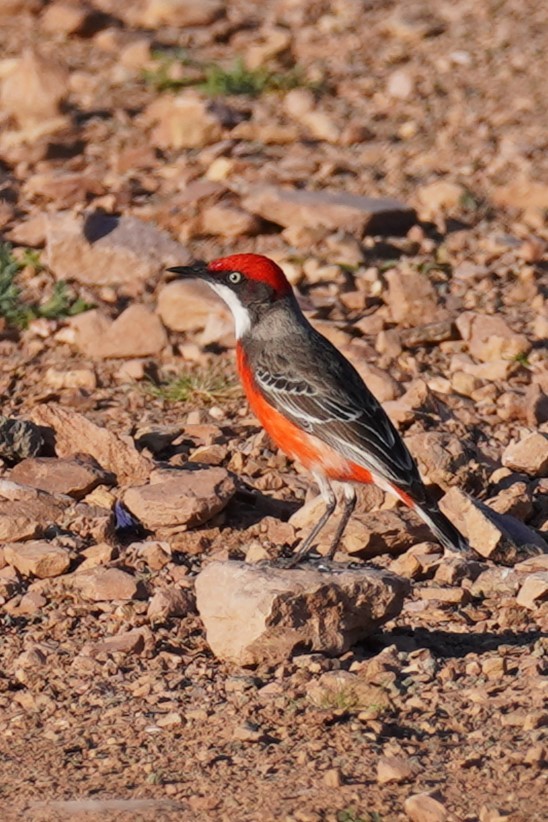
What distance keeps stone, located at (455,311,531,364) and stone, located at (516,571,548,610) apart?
3.16m

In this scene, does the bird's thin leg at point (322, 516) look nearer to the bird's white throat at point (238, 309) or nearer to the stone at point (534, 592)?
the bird's white throat at point (238, 309)

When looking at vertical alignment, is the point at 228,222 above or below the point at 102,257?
below

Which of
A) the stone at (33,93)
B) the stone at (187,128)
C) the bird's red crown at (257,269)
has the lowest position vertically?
the stone at (187,128)

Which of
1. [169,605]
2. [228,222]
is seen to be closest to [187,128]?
[228,222]

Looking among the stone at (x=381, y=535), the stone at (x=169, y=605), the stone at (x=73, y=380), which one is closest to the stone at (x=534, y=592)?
the stone at (x=381, y=535)

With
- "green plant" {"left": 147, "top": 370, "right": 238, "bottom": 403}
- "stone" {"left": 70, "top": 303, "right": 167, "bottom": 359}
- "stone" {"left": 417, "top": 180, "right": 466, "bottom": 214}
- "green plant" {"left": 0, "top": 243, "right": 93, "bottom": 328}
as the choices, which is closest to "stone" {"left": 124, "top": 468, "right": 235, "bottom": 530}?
"green plant" {"left": 147, "top": 370, "right": 238, "bottom": 403}

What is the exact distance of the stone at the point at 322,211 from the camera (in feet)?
40.5

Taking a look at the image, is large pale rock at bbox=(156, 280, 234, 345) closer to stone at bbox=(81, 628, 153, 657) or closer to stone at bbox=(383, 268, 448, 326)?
stone at bbox=(383, 268, 448, 326)

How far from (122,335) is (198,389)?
827 millimetres

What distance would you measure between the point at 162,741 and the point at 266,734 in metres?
0.41

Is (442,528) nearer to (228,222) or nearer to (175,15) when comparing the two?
(228,222)

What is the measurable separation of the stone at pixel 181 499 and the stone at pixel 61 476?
0.28 meters

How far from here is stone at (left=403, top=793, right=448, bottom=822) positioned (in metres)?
5.88

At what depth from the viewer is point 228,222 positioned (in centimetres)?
1223
